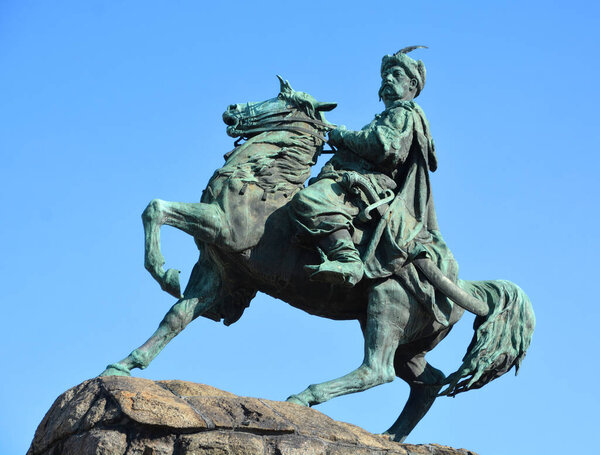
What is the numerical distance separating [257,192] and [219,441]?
2.53m

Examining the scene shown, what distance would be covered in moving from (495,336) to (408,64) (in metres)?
2.42

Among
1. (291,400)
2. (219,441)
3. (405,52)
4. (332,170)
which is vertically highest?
(405,52)

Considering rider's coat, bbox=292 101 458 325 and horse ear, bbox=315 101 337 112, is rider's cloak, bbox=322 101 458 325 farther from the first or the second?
horse ear, bbox=315 101 337 112

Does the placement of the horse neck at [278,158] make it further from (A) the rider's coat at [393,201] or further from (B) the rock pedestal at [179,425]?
(B) the rock pedestal at [179,425]

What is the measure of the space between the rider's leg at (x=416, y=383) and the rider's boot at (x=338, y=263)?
114 cm

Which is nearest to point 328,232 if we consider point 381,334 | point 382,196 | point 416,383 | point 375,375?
point 382,196

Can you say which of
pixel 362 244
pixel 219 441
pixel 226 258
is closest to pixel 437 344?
pixel 362 244

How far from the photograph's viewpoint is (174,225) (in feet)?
30.6

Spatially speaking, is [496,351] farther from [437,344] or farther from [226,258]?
[226,258]

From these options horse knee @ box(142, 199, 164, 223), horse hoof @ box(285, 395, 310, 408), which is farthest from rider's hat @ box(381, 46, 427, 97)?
horse hoof @ box(285, 395, 310, 408)

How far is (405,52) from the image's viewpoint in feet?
34.6

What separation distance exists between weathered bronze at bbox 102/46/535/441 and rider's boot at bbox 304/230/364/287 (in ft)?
0.04

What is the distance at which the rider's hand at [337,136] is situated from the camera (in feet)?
33.4

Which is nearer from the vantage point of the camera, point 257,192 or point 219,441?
point 219,441
